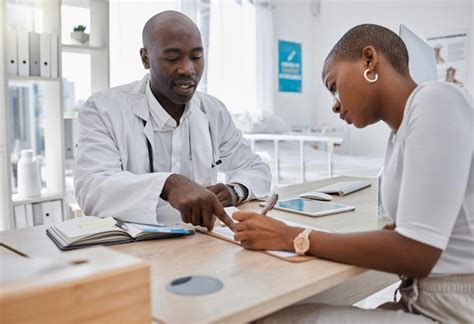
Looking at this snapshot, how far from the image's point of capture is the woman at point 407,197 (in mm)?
855

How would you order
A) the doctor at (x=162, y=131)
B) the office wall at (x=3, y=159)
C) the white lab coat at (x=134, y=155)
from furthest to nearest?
the office wall at (x=3, y=159) < the doctor at (x=162, y=131) < the white lab coat at (x=134, y=155)

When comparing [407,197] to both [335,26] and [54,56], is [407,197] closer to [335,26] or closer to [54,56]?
[54,56]

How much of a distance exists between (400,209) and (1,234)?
94 cm

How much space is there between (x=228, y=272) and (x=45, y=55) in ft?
7.56

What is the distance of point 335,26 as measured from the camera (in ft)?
19.1

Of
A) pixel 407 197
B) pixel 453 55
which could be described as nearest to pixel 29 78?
pixel 407 197

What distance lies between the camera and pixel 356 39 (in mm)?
1049

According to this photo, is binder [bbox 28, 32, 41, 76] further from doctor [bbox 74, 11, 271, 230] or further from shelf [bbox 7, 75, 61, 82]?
doctor [bbox 74, 11, 271, 230]

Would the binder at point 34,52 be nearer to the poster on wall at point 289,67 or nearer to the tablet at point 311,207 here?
the tablet at point 311,207

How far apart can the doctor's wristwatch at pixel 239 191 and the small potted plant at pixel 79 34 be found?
1.92m

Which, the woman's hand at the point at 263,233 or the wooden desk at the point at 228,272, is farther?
the woman's hand at the point at 263,233

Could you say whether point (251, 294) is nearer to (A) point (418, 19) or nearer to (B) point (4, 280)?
(B) point (4, 280)

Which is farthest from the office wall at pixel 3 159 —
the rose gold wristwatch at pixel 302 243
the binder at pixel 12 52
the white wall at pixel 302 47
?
the white wall at pixel 302 47

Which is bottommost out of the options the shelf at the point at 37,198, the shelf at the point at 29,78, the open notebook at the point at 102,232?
the shelf at the point at 37,198
